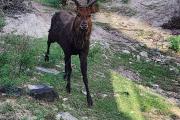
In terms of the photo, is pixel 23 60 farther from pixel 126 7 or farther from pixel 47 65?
pixel 126 7

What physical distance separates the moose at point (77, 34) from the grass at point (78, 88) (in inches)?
11.8

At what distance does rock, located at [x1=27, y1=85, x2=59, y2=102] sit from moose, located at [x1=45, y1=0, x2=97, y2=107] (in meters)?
0.74

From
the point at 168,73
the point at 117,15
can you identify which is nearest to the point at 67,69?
the point at 168,73

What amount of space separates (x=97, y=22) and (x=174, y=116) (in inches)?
314

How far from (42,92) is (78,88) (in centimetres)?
155

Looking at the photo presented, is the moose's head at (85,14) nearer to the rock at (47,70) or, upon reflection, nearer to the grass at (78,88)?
the grass at (78,88)

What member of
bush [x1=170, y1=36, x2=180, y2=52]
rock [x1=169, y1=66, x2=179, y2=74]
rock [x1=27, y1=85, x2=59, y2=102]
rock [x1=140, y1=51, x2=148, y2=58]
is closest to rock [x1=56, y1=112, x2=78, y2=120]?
rock [x1=27, y1=85, x2=59, y2=102]

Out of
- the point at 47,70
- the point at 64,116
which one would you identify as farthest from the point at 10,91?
the point at 47,70

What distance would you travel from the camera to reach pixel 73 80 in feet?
35.2

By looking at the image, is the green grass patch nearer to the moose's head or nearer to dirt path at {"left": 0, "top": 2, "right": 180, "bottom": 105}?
dirt path at {"left": 0, "top": 2, "right": 180, "bottom": 105}

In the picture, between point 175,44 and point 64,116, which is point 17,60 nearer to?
point 64,116

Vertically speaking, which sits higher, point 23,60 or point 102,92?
point 23,60

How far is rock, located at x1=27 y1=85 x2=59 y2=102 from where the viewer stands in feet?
28.7

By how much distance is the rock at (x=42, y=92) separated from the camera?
345 inches
